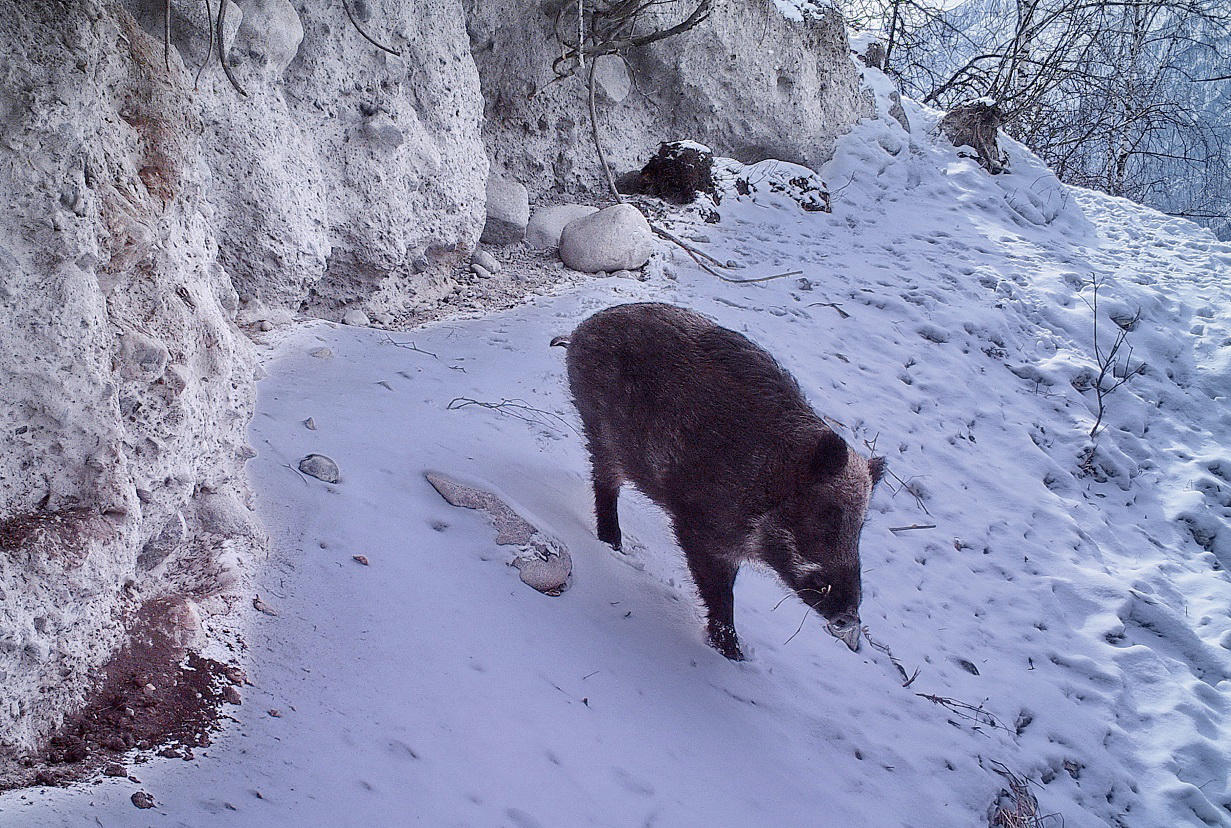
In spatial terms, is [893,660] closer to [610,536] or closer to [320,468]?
[610,536]

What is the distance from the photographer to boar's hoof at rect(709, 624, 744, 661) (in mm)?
2840

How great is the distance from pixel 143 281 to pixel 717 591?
80.2 inches

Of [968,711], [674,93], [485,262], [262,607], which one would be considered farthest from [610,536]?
[674,93]

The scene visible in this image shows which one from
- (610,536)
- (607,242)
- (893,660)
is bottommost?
(893,660)

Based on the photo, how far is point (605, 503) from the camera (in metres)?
3.25

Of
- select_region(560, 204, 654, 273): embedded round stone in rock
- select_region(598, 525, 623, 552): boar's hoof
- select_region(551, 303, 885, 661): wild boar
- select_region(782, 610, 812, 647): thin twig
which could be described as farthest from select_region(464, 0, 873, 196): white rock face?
select_region(782, 610, 812, 647): thin twig

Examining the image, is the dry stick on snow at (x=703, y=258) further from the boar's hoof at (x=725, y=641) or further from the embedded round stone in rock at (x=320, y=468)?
the embedded round stone in rock at (x=320, y=468)

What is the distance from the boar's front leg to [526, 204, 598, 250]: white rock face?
3433 millimetres

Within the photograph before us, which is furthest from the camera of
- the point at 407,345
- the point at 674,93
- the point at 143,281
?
the point at 674,93

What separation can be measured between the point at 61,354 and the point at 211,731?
0.96m

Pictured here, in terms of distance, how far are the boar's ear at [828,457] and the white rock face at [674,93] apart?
4313 millimetres

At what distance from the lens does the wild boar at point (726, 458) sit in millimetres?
2660

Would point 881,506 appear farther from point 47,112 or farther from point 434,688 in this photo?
A: point 47,112

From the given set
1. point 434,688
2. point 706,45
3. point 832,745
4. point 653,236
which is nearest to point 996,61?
point 706,45
